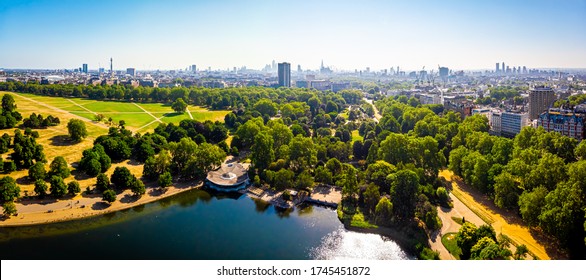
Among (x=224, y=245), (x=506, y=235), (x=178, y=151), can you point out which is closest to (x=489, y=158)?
(x=506, y=235)

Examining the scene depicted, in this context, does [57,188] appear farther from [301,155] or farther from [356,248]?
[356,248]

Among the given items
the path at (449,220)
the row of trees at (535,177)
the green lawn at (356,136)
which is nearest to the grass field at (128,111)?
the green lawn at (356,136)

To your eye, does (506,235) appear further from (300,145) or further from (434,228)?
(300,145)

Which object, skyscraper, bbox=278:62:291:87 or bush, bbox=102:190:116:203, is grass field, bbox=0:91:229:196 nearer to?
bush, bbox=102:190:116:203

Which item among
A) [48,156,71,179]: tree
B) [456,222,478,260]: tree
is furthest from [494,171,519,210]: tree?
[48,156,71,179]: tree

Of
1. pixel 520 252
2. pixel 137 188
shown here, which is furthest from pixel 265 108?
pixel 520 252

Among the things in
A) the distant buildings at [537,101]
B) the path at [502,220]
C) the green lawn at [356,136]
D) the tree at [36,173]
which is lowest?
the path at [502,220]

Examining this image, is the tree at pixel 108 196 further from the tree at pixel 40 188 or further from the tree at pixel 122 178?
the tree at pixel 40 188

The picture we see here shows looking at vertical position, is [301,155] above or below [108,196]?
above

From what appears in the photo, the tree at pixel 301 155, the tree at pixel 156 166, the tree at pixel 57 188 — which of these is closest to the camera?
the tree at pixel 57 188
